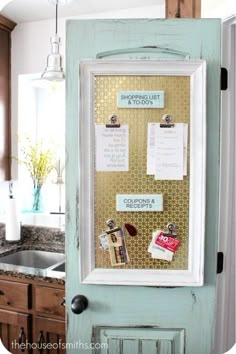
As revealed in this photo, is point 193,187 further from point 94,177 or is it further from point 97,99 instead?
point 97,99

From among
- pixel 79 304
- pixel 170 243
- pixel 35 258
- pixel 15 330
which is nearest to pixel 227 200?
pixel 170 243

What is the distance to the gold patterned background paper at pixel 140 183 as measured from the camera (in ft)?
4.34

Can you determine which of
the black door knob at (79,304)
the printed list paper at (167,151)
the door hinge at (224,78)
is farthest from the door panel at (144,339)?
the door hinge at (224,78)

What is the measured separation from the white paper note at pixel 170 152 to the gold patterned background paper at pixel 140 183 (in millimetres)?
33

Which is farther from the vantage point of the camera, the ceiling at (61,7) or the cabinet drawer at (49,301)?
the ceiling at (61,7)

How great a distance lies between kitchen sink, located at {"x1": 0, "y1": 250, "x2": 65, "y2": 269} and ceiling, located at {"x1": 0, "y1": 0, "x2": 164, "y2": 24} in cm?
177

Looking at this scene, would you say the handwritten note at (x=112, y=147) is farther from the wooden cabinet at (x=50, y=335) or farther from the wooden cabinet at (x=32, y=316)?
the wooden cabinet at (x=50, y=335)

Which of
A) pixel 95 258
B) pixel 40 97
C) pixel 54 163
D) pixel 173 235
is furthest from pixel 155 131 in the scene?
pixel 40 97

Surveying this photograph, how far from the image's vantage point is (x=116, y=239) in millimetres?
1365

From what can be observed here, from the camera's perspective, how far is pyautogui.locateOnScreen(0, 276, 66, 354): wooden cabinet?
2010 mm

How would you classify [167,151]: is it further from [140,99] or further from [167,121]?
[140,99]

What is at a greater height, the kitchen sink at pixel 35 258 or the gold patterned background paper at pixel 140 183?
the gold patterned background paper at pixel 140 183

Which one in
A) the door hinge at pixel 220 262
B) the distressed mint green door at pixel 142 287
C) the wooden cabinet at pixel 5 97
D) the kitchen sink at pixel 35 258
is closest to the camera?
the distressed mint green door at pixel 142 287

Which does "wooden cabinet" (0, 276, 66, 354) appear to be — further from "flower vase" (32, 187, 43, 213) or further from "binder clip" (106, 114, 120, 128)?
"binder clip" (106, 114, 120, 128)
